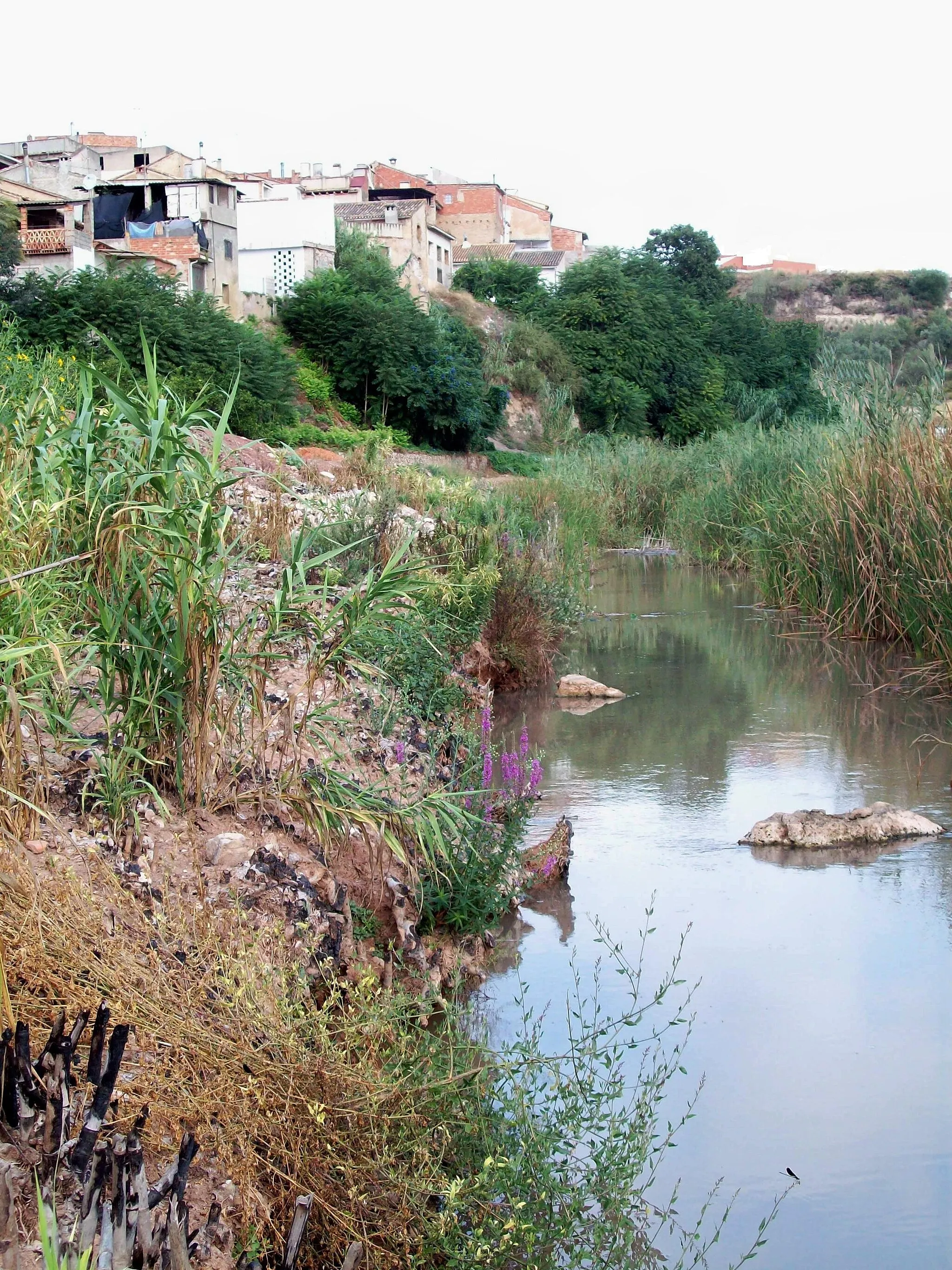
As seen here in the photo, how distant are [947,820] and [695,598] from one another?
9106mm

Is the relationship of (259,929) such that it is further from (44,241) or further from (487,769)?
(44,241)

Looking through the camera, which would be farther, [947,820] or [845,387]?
[845,387]

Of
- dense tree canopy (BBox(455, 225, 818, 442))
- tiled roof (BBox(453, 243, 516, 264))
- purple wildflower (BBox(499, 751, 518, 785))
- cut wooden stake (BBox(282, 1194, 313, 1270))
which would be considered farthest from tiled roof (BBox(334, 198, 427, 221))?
cut wooden stake (BBox(282, 1194, 313, 1270))

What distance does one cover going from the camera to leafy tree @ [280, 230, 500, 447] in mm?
33656

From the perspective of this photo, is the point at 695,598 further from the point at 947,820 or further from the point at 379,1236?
the point at 379,1236

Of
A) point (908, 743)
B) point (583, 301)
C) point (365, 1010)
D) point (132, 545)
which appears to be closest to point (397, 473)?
point (908, 743)

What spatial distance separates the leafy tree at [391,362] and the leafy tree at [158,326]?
4567 mm

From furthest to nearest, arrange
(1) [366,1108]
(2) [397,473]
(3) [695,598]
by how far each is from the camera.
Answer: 1. (3) [695,598]
2. (2) [397,473]
3. (1) [366,1108]

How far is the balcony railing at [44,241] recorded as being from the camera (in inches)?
1316

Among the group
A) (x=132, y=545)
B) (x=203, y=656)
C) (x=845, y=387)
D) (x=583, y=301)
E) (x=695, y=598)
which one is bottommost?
(x=695, y=598)

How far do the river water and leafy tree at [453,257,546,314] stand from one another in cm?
4105

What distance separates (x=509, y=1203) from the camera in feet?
8.60

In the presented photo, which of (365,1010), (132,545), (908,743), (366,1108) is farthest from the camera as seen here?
(908,743)

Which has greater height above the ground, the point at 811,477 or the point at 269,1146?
the point at 811,477
